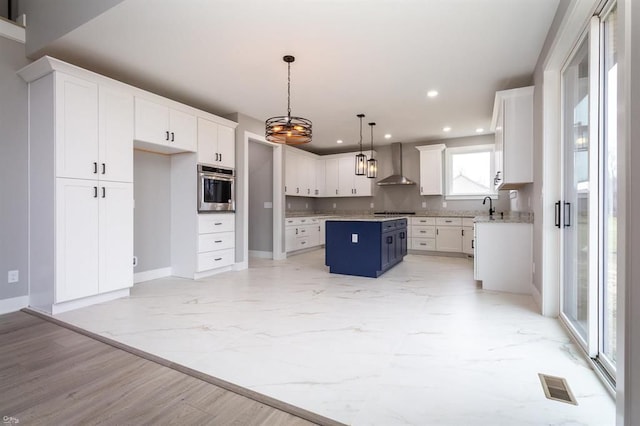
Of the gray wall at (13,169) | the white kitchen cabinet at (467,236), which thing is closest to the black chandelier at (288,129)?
the gray wall at (13,169)

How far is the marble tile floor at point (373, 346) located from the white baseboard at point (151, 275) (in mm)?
236

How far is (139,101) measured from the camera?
3.59 m

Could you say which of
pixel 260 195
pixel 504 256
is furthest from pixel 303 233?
pixel 504 256

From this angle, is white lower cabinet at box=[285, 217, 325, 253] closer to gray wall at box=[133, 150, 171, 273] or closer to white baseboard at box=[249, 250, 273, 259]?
white baseboard at box=[249, 250, 273, 259]

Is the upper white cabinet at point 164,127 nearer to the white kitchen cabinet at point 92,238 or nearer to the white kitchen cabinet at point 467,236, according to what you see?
the white kitchen cabinet at point 92,238

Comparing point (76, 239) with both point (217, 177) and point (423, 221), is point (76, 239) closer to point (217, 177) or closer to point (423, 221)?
point (217, 177)

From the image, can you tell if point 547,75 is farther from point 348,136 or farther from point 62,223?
point 62,223

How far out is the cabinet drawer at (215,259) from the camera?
4402mm

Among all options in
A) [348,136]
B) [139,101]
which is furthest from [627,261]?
[348,136]

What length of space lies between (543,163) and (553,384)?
189cm

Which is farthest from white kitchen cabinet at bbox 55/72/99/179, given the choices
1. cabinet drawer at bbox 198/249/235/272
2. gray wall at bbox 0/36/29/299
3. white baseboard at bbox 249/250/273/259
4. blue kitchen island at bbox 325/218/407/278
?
white baseboard at bbox 249/250/273/259

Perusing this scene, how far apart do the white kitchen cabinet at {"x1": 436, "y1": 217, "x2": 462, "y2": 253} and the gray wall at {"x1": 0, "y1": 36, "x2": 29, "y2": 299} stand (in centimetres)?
633

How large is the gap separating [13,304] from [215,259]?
214 centimetres

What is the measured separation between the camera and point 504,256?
3645 millimetres
